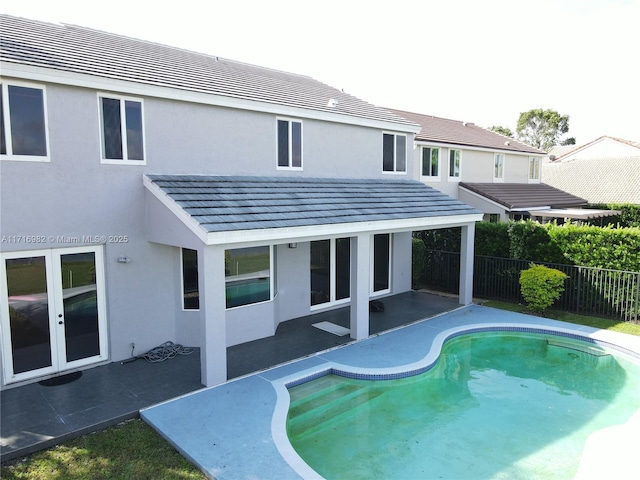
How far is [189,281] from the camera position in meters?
12.8

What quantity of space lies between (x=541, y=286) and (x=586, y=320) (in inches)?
76.6

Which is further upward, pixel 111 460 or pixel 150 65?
pixel 150 65

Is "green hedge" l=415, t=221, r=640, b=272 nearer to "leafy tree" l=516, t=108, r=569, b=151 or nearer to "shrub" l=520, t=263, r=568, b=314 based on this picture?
"shrub" l=520, t=263, r=568, b=314

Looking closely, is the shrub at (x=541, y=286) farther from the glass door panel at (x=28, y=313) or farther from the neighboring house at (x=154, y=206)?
the glass door panel at (x=28, y=313)

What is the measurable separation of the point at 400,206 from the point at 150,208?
870 cm

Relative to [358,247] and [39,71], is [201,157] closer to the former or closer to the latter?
[39,71]

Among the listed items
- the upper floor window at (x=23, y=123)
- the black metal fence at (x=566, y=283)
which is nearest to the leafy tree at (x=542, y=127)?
the black metal fence at (x=566, y=283)

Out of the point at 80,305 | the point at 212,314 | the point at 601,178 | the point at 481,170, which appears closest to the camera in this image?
the point at 212,314

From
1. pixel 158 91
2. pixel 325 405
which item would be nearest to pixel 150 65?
pixel 158 91

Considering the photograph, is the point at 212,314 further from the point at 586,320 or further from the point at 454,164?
the point at 454,164

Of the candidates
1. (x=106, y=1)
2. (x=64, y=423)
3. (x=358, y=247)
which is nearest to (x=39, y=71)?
(x=106, y=1)

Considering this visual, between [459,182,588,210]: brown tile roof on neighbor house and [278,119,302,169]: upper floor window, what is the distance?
664 inches

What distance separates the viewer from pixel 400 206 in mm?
16078

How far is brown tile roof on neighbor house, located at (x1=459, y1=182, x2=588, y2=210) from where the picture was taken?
28.5 meters
